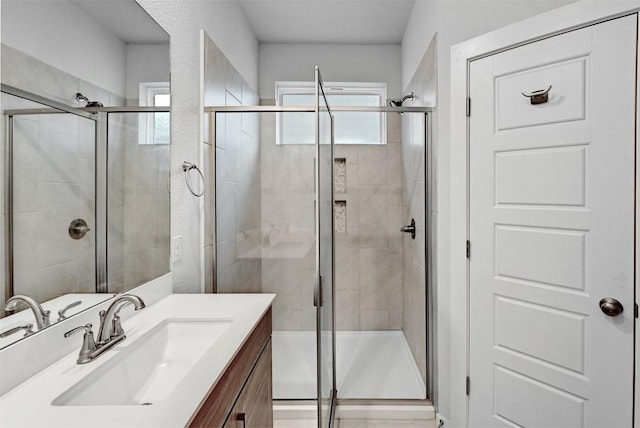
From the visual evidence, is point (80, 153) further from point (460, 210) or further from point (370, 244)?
point (370, 244)

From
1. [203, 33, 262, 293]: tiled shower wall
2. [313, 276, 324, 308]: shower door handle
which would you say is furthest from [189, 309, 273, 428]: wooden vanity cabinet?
[203, 33, 262, 293]: tiled shower wall

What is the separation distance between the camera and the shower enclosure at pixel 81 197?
83 cm

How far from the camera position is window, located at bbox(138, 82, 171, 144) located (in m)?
1.40

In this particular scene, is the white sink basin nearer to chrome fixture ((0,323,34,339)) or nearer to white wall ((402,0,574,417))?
chrome fixture ((0,323,34,339))

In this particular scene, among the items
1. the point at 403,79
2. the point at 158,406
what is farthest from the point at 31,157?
the point at 403,79

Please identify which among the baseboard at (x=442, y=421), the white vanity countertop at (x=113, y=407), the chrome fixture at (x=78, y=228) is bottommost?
the baseboard at (x=442, y=421)

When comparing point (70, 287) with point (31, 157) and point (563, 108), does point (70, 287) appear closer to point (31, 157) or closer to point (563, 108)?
point (31, 157)

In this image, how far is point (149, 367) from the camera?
1.09 metres

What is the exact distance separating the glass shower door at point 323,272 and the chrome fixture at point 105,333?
79 cm

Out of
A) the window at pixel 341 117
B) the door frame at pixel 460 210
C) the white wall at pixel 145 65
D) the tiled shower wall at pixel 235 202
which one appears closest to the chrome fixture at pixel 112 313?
the white wall at pixel 145 65

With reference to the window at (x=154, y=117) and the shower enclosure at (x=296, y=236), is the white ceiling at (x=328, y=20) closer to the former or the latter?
the shower enclosure at (x=296, y=236)

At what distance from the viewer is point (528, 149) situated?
1.66 metres

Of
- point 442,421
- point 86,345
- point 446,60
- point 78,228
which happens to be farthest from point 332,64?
point 86,345

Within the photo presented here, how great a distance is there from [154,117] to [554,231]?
1.78m
